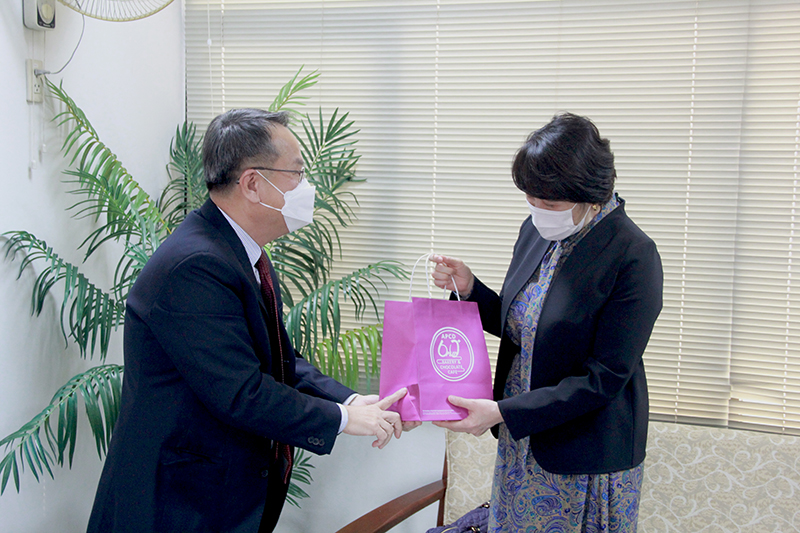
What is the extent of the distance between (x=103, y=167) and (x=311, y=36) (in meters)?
1.07

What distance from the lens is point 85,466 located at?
2.21m

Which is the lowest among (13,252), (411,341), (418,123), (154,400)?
(154,400)

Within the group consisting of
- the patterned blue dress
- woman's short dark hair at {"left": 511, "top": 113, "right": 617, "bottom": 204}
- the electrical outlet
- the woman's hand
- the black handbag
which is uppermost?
the electrical outlet

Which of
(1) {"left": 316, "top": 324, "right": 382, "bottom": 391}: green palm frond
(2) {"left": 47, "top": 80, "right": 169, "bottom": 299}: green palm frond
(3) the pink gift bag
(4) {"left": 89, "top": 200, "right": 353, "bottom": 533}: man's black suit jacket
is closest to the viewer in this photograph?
(4) {"left": 89, "top": 200, "right": 353, "bottom": 533}: man's black suit jacket

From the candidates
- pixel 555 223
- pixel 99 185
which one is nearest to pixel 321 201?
pixel 99 185

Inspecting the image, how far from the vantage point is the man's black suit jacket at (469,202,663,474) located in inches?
53.0

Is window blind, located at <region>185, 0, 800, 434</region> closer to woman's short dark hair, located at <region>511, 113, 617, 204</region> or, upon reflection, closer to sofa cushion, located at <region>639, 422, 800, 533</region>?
sofa cushion, located at <region>639, 422, 800, 533</region>

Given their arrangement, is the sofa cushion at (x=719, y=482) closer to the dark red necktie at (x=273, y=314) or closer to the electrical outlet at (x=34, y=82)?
the dark red necktie at (x=273, y=314)

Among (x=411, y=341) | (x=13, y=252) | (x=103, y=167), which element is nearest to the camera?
(x=411, y=341)

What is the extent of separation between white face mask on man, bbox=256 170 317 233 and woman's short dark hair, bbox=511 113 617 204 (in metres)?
0.55

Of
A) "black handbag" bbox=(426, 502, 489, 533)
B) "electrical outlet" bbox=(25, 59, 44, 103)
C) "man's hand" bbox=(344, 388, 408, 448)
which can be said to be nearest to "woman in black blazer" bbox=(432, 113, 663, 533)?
"man's hand" bbox=(344, 388, 408, 448)

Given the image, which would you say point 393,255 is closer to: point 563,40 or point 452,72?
point 452,72

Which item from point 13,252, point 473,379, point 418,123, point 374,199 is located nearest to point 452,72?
point 418,123

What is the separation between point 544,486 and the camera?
4.76 feet
